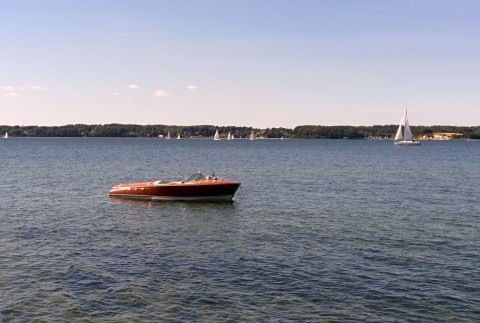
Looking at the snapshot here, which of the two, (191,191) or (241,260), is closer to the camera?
(241,260)

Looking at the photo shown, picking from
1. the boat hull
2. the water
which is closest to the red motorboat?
the boat hull

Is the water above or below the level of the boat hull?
below

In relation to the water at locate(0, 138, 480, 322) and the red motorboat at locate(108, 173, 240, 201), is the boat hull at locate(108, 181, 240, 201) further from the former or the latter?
the water at locate(0, 138, 480, 322)

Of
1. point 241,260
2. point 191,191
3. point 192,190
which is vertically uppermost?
point 192,190

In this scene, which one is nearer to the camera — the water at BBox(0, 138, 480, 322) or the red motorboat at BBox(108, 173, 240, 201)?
the water at BBox(0, 138, 480, 322)

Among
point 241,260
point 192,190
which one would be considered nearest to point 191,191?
point 192,190

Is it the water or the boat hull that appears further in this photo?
the boat hull

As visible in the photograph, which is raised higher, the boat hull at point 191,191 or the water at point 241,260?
the boat hull at point 191,191

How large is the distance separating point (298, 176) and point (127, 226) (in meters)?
44.1

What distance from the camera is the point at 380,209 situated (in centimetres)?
4297

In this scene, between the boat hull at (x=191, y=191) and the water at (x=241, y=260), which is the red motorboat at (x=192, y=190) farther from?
the water at (x=241, y=260)

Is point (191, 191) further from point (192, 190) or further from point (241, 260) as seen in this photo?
point (241, 260)

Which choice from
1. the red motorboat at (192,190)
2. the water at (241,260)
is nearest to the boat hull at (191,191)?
the red motorboat at (192,190)

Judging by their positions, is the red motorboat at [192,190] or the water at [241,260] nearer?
the water at [241,260]
